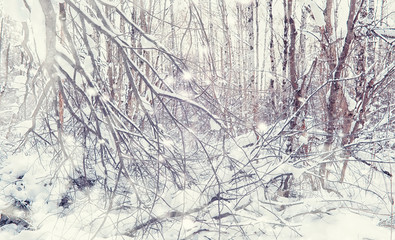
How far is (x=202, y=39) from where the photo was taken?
53.1 inches

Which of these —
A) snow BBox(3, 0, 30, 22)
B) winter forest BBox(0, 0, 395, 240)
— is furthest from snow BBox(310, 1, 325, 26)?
snow BBox(3, 0, 30, 22)

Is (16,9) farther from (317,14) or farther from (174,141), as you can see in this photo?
(317,14)

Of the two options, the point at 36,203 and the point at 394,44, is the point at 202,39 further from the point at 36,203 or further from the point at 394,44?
the point at 36,203

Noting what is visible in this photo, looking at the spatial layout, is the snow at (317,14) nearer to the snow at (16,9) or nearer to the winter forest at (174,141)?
the winter forest at (174,141)

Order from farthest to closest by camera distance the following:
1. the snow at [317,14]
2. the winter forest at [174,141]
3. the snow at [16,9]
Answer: the snow at [317,14] < the winter forest at [174,141] < the snow at [16,9]

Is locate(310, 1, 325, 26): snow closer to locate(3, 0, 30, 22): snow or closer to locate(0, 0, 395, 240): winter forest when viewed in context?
locate(0, 0, 395, 240): winter forest

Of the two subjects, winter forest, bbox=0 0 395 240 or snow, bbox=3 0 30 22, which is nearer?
snow, bbox=3 0 30 22

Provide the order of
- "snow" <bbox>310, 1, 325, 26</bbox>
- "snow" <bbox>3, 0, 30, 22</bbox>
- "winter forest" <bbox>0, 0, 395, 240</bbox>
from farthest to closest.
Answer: "snow" <bbox>310, 1, 325, 26</bbox>
"winter forest" <bbox>0, 0, 395, 240</bbox>
"snow" <bbox>3, 0, 30, 22</bbox>

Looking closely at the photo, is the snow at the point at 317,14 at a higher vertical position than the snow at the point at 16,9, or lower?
higher

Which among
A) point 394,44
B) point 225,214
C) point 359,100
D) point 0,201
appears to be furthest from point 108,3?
point 0,201

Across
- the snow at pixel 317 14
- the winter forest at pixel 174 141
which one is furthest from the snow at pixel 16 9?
the snow at pixel 317 14

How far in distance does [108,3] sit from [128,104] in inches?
150

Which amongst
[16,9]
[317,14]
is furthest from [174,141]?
[317,14]

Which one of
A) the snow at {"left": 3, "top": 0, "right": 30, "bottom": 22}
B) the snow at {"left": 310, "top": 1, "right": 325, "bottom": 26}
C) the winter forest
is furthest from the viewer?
the snow at {"left": 310, "top": 1, "right": 325, "bottom": 26}
